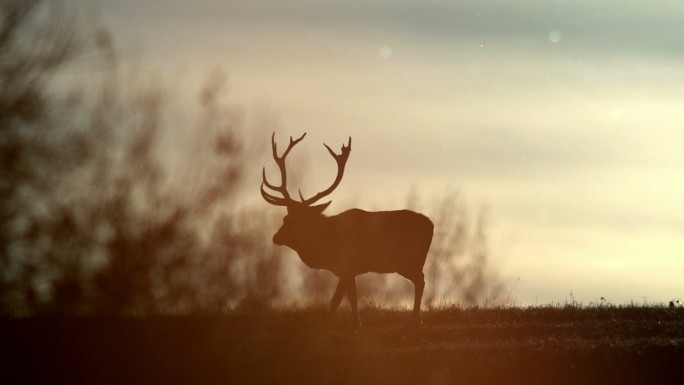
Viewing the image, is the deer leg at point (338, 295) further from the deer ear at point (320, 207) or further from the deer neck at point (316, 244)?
the deer ear at point (320, 207)

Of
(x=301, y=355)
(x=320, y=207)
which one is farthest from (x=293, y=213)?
A: (x=301, y=355)

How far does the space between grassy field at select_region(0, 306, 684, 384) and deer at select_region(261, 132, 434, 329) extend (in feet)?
10.4

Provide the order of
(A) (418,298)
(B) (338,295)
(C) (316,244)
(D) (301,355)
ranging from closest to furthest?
(D) (301,355)
(B) (338,295)
(A) (418,298)
(C) (316,244)

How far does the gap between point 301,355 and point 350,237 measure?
18.9 ft

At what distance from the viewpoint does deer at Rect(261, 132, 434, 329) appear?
21.5 metres

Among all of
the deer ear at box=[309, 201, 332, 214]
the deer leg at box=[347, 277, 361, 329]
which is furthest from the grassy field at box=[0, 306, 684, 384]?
the deer ear at box=[309, 201, 332, 214]

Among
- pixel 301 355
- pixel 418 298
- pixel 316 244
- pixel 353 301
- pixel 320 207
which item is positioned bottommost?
pixel 301 355

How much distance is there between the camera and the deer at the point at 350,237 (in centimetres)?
2145

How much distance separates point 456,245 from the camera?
30.2 m

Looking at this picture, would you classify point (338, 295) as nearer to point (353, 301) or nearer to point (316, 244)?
point (353, 301)

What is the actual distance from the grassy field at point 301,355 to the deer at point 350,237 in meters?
3.16

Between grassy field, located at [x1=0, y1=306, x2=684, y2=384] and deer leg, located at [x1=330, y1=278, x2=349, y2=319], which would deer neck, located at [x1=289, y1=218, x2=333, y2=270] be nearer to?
deer leg, located at [x1=330, y1=278, x2=349, y2=319]

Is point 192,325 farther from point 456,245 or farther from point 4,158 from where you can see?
point 456,245

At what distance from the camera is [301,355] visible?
52.3ft
